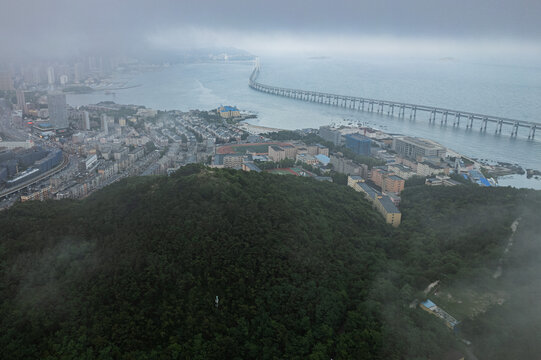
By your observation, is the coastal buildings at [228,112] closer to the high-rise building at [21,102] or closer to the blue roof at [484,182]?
the high-rise building at [21,102]

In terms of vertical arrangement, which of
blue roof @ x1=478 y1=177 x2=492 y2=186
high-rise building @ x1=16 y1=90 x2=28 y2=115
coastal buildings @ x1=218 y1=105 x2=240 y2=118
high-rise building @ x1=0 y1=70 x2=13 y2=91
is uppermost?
high-rise building @ x1=0 y1=70 x2=13 y2=91

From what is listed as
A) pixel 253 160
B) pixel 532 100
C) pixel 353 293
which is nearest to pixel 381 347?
pixel 353 293

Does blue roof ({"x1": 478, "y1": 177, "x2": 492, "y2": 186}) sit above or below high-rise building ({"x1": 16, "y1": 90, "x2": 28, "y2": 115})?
below

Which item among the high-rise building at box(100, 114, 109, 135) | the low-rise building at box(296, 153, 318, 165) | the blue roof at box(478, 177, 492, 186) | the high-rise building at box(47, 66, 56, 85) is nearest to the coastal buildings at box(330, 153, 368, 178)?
the low-rise building at box(296, 153, 318, 165)

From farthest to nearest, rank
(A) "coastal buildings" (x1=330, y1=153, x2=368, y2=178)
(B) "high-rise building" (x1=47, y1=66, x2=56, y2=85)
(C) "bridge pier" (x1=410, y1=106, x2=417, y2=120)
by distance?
(B) "high-rise building" (x1=47, y1=66, x2=56, y2=85) < (C) "bridge pier" (x1=410, y1=106, x2=417, y2=120) < (A) "coastal buildings" (x1=330, y1=153, x2=368, y2=178)

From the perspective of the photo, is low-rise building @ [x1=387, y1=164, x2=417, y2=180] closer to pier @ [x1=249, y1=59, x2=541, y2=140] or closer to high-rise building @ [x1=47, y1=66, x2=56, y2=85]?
pier @ [x1=249, y1=59, x2=541, y2=140]
